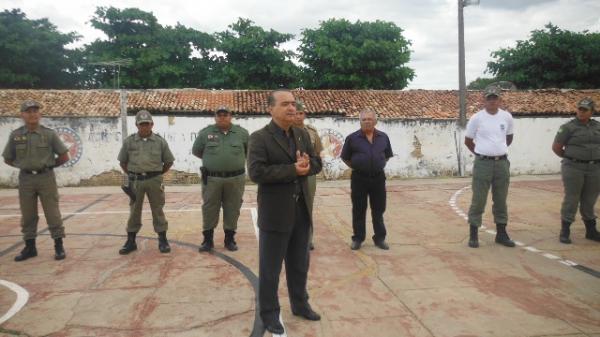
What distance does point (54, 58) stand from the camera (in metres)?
29.9

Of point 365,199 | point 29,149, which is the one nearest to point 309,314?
point 365,199

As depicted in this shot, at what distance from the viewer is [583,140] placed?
603 centimetres

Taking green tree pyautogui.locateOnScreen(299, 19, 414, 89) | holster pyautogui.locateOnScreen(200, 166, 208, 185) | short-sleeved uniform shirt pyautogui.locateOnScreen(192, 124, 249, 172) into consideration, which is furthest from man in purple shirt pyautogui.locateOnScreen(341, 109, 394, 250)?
green tree pyautogui.locateOnScreen(299, 19, 414, 89)

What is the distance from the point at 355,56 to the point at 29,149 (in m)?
24.7

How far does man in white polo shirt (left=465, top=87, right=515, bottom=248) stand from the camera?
5.83 metres

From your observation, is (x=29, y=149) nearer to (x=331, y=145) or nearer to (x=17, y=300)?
(x=17, y=300)

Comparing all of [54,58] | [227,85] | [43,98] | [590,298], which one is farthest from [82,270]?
[54,58]

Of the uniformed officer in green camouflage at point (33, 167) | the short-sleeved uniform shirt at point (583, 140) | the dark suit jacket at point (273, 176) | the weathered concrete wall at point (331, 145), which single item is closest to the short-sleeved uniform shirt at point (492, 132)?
the short-sleeved uniform shirt at point (583, 140)

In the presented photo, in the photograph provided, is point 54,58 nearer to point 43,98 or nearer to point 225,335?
point 43,98

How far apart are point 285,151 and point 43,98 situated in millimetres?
18045

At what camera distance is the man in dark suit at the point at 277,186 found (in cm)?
327

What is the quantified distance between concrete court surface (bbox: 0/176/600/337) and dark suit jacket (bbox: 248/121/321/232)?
3.07 ft

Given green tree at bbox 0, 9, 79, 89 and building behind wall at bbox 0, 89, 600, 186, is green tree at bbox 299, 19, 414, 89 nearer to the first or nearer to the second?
building behind wall at bbox 0, 89, 600, 186

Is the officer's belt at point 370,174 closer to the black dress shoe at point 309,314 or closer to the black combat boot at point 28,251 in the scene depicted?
the black dress shoe at point 309,314
